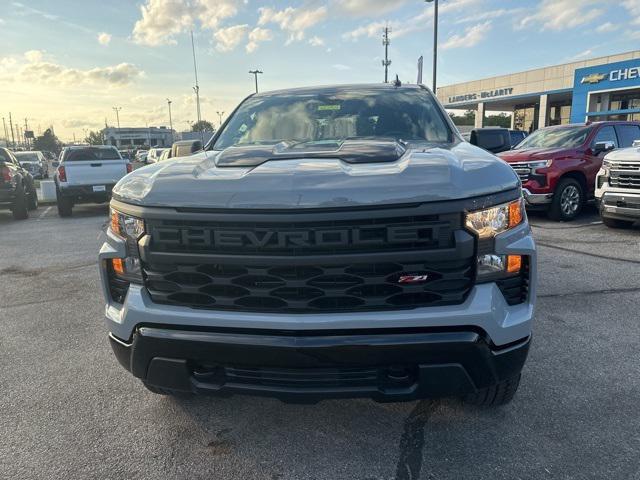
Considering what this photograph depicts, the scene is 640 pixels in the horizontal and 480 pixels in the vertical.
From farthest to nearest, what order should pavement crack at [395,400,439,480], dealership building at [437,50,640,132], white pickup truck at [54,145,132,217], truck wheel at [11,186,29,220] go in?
dealership building at [437,50,640,132]
white pickup truck at [54,145,132,217]
truck wheel at [11,186,29,220]
pavement crack at [395,400,439,480]

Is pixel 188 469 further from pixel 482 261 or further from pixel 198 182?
pixel 482 261

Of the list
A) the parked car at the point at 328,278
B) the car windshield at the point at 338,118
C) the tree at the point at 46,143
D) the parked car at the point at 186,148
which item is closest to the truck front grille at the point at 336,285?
the parked car at the point at 328,278

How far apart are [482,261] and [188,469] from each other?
5.62ft

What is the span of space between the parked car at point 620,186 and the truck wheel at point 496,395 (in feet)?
19.9

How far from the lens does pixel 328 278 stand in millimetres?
2066

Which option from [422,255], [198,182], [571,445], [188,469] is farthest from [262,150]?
[571,445]

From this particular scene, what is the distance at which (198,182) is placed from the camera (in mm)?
2164

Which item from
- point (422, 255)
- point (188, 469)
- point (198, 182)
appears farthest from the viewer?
point (188, 469)

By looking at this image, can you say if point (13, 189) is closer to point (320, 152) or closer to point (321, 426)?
point (320, 152)

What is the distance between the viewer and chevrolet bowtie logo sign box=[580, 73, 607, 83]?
30372 millimetres

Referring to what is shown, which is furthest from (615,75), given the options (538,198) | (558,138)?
(538,198)

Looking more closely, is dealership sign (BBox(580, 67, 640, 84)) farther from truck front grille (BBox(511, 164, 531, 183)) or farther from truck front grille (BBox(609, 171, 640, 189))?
truck front grille (BBox(609, 171, 640, 189))

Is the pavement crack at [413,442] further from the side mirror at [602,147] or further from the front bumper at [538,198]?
the side mirror at [602,147]

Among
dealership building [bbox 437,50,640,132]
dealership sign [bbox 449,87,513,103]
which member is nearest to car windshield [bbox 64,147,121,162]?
dealership building [bbox 437,50,640,132]
